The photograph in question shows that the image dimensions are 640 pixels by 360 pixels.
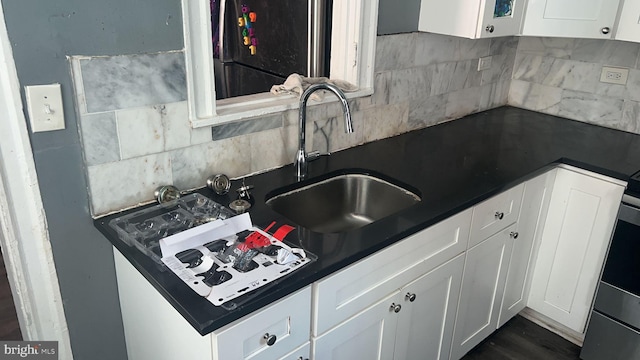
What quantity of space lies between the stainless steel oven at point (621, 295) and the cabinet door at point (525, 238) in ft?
0.99

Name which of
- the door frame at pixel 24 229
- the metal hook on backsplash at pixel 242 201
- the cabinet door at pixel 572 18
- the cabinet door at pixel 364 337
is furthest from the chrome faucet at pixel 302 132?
the cabinet door at pixel 572 18

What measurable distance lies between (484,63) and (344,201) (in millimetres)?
1186

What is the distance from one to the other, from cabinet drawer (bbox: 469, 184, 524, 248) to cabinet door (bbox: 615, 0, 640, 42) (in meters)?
0.74

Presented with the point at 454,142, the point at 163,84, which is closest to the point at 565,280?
the point at 454,142

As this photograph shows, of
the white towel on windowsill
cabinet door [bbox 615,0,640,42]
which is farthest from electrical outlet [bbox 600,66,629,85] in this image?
the white towel on windowsill

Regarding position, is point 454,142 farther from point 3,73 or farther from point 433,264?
point 3,73

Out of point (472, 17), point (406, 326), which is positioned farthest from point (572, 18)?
point (406, 326)

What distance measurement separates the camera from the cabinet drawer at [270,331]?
111 cm

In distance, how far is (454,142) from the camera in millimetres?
2227

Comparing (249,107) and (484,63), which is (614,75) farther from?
(249,107)

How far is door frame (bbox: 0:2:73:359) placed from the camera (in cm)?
123

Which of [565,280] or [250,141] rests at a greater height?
[250,141]

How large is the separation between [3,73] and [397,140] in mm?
1520

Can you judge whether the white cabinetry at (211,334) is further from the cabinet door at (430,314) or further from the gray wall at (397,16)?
the gray wall at (397,16)
